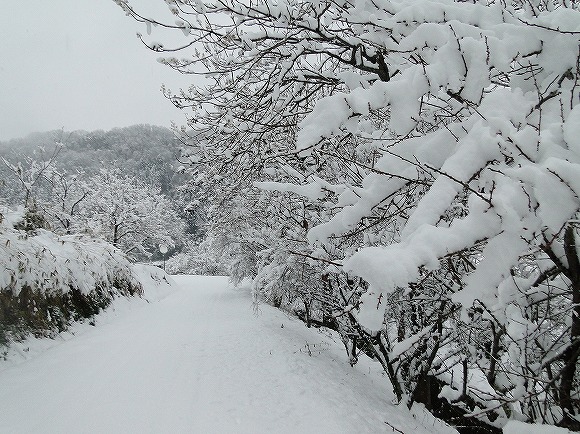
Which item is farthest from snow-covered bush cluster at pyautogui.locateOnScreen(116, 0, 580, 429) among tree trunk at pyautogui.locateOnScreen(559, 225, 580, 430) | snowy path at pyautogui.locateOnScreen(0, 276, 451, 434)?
snowy path at pyautogui.locateOnScreen(0, 276, 451, 434)

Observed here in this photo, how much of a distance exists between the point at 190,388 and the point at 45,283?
3.82 m

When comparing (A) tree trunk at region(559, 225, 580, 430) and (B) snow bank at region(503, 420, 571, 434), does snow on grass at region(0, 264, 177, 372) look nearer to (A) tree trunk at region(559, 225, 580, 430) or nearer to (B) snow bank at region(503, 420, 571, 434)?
(B) snow bank at region(503, 420, 571, 434)

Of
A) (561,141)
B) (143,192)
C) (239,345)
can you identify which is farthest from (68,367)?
(143,192)

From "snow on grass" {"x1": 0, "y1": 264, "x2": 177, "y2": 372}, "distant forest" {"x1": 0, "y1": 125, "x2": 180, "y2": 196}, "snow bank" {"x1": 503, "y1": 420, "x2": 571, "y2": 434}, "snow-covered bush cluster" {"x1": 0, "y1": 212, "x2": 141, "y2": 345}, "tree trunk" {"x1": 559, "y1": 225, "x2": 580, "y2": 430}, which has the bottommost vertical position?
"snow on grass" {"x1": 0, "y1": 264, "x2": 177, "y2": 372}

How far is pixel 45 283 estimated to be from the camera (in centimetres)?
620

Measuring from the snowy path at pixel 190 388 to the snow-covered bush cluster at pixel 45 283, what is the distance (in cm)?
56

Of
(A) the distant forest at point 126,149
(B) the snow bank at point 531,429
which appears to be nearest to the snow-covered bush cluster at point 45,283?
(B) the snow bank at point 531,429

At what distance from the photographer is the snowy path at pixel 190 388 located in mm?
3441

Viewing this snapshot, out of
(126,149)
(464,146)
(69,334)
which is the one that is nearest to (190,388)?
(69,334)

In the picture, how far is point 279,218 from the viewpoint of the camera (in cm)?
759

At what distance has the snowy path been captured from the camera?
3441 millimetres

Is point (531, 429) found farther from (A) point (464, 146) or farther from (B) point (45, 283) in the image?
(B) point (45, 283)

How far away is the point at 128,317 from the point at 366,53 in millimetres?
8583

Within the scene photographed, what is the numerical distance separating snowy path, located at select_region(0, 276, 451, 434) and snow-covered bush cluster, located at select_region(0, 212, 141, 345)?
563mm
